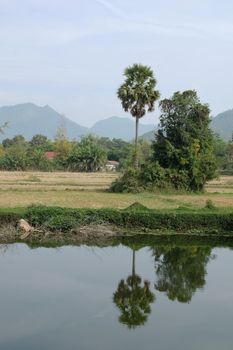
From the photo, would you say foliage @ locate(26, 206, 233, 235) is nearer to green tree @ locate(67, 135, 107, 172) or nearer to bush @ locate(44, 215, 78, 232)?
bush @ locate(44, 215, 78, 232)

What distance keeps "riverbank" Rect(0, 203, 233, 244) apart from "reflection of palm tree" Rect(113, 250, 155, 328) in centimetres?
794

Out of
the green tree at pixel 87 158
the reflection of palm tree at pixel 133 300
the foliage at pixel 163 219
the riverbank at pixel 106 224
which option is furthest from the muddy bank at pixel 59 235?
the green tree at pixel 87 158

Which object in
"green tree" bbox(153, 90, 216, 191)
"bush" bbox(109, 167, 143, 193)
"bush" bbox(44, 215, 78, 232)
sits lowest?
"bush" bbox(44, 215, 78, 232)

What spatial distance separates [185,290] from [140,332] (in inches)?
181

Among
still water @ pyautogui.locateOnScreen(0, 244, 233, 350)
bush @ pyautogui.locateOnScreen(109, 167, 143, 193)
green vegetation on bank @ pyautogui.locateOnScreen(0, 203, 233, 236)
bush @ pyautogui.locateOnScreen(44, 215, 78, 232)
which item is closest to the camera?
still water @ pyautogui.locateOnScreen(0, 244, 233, 350)

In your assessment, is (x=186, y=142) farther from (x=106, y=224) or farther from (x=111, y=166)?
(x=111, y=166)

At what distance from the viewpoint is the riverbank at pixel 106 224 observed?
25797 mm

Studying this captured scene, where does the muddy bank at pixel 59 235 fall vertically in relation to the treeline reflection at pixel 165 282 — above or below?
above

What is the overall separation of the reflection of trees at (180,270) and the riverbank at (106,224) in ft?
12.0

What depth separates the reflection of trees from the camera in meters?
17.1

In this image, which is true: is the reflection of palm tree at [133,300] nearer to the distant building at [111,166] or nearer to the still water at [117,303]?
the still water at [117,303]

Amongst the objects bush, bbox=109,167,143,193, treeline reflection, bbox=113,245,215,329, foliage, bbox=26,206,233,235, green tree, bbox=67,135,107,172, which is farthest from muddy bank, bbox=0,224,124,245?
green tree, bbox=67,135,107,172

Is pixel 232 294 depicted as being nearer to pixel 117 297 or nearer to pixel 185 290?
pixel 185 290

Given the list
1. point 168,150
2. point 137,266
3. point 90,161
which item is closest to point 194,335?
point 137,266
